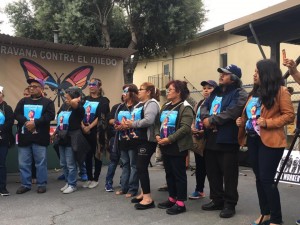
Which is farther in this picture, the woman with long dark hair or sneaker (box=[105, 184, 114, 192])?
sneaker (box=[105, 184, 114, 192])

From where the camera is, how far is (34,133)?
633 centimetres

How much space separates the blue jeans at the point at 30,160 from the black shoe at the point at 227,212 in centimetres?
321

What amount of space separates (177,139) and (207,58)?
15922 millimetres

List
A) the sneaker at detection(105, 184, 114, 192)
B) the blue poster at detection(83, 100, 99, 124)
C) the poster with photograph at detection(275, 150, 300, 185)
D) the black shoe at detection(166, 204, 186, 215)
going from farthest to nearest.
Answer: the blue poster at detection(83, 100, 99, 124) < the sneaker at detection(105, 184, 114, 192) < the poster with photograph at detection(275, 150, 300, 185) < the black shoe at detection(166, 204, 186, 215)

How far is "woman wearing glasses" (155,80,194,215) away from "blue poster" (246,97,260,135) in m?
0.90

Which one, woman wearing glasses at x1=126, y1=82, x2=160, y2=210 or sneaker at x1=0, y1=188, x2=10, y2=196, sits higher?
woman wearing glasses at x1=126, y1=82, x2=160, y2=210

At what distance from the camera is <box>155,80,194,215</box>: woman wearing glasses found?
197 inches

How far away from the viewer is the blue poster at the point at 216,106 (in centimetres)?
491

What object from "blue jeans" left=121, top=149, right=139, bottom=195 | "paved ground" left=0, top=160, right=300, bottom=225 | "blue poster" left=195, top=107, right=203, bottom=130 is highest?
"blue poster" left=195, top=107, right=203, bottom=130

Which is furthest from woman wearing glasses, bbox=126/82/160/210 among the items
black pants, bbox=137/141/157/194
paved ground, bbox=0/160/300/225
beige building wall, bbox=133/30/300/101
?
beige building wall, bbox=133/30/300/101

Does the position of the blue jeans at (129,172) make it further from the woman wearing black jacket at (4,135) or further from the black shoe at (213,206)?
the woman wearing black jacket at (4,135)

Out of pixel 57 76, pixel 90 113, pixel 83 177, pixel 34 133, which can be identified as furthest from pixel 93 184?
pixel 57 76

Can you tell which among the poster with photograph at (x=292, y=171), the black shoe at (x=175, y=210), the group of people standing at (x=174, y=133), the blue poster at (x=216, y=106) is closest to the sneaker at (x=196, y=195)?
the group of people standing at (x=174, y=133)

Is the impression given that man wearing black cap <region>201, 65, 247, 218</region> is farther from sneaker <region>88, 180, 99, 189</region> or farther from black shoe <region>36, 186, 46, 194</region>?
black shoe <region>36, 186, 46, 194</region>
